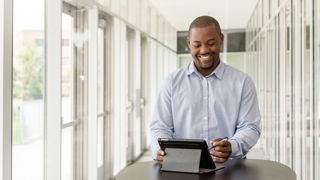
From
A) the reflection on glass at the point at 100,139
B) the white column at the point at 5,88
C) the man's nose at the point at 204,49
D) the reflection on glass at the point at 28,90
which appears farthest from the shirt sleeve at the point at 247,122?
the reflection on glass at the point at 100,139

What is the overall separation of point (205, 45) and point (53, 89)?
2.49 metres

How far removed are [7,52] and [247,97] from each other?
5.75 feet

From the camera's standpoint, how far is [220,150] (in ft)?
5.24

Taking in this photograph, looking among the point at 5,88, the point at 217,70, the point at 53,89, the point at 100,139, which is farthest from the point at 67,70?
the point at 217,70

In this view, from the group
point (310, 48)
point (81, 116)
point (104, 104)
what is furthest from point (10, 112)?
point (104, 104)

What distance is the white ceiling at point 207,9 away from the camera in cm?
730

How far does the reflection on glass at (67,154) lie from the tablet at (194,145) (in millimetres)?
2839

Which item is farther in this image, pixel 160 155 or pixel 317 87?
pixel 317 87

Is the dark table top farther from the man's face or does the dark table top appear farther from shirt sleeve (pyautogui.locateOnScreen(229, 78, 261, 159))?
the man's face

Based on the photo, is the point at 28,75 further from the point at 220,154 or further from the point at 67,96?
the point at 220,154

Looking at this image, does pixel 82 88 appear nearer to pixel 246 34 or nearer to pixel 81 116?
pixel 81 116

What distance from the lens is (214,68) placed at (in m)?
1.78

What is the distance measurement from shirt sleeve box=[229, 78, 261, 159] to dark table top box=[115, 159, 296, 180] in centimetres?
7

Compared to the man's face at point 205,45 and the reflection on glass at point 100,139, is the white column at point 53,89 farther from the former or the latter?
the man's face at point 205,45
